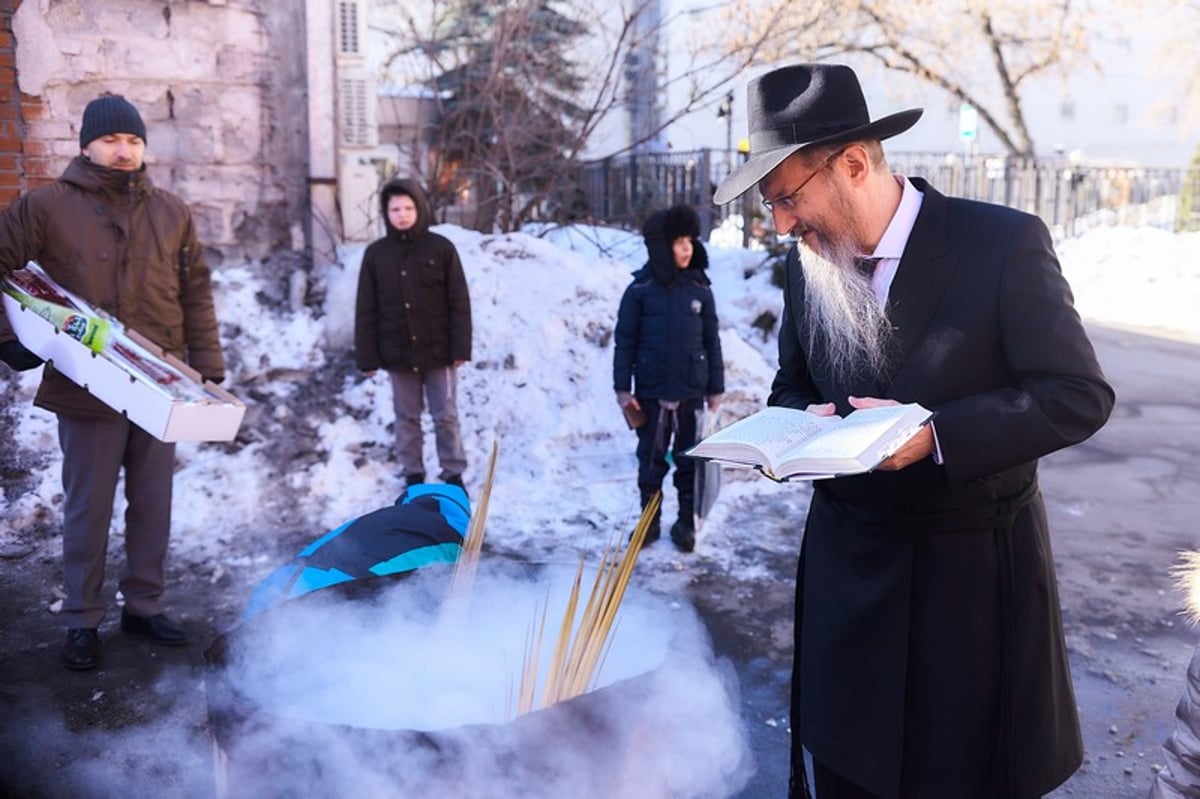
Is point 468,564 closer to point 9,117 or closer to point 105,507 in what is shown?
point 105,507

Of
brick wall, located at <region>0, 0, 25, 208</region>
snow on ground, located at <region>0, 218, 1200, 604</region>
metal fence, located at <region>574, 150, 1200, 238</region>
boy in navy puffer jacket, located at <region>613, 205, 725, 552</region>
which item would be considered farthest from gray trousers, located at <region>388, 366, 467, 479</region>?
metal fence, located at <region>574, 150, 1200, 238</region>

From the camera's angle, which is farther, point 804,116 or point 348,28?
point 348,28

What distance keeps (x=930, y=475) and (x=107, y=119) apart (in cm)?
365

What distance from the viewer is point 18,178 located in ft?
21.9

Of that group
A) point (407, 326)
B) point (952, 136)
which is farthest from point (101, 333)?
point (952, 136)

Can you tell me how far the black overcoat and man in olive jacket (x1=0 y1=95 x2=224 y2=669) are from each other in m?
3.31

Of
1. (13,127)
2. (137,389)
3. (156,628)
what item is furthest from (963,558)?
(13,127)

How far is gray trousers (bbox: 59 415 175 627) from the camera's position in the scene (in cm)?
423

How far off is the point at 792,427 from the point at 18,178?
638cm

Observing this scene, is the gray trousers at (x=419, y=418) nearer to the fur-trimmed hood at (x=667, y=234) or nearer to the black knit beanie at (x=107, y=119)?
the fur-trimmed hood at (x=667, y=234)

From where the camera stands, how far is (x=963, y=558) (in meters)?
2.02

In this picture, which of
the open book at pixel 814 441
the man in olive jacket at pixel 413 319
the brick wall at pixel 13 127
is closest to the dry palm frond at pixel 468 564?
the open book at pixel 814 441

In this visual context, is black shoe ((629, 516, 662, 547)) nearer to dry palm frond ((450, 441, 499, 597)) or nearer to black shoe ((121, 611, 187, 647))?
black shoe ((121, 611, 187, 647))

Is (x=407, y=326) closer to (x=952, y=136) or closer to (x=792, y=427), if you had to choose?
(x=792, y=427)
